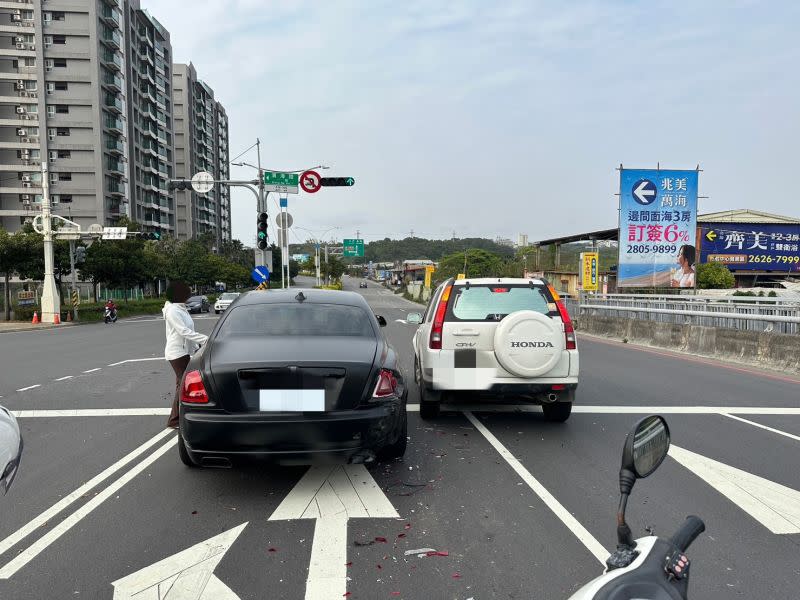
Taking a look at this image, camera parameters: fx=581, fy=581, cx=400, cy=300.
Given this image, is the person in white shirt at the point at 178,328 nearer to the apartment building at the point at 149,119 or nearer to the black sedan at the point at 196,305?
the black sedan at the point at 196,305

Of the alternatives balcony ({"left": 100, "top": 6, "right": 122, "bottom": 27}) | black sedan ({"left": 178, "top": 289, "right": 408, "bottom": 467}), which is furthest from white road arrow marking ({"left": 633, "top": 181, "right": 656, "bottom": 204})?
balcony ({"left": 100, "top": 6, "right": 122, "bottom": 27})

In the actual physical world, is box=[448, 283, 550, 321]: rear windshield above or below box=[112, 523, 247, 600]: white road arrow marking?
above

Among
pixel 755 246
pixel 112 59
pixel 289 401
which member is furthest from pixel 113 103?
pixel 289 401

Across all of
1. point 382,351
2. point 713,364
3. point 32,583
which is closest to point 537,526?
point 382,351

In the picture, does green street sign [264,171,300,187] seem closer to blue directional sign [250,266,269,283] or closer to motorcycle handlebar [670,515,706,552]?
blue directional sign [250,266,269,283]

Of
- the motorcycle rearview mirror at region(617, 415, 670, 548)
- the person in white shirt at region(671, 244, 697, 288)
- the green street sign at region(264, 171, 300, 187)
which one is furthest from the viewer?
the person in white shirt at region(671, 244, 697, 288)

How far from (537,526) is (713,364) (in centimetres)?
1018

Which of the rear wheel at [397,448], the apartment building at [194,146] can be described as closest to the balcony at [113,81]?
the apartment building at [194,146]

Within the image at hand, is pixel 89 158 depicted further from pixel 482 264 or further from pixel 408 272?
pixel 408 272

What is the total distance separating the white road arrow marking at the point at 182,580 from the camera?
297 centimetres

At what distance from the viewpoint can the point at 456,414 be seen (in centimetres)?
716

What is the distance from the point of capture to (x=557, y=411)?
258 inches

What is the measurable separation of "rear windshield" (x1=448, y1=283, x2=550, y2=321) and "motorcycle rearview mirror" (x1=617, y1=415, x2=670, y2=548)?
15.1ft

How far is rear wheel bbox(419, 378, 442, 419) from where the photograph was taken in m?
6.46
